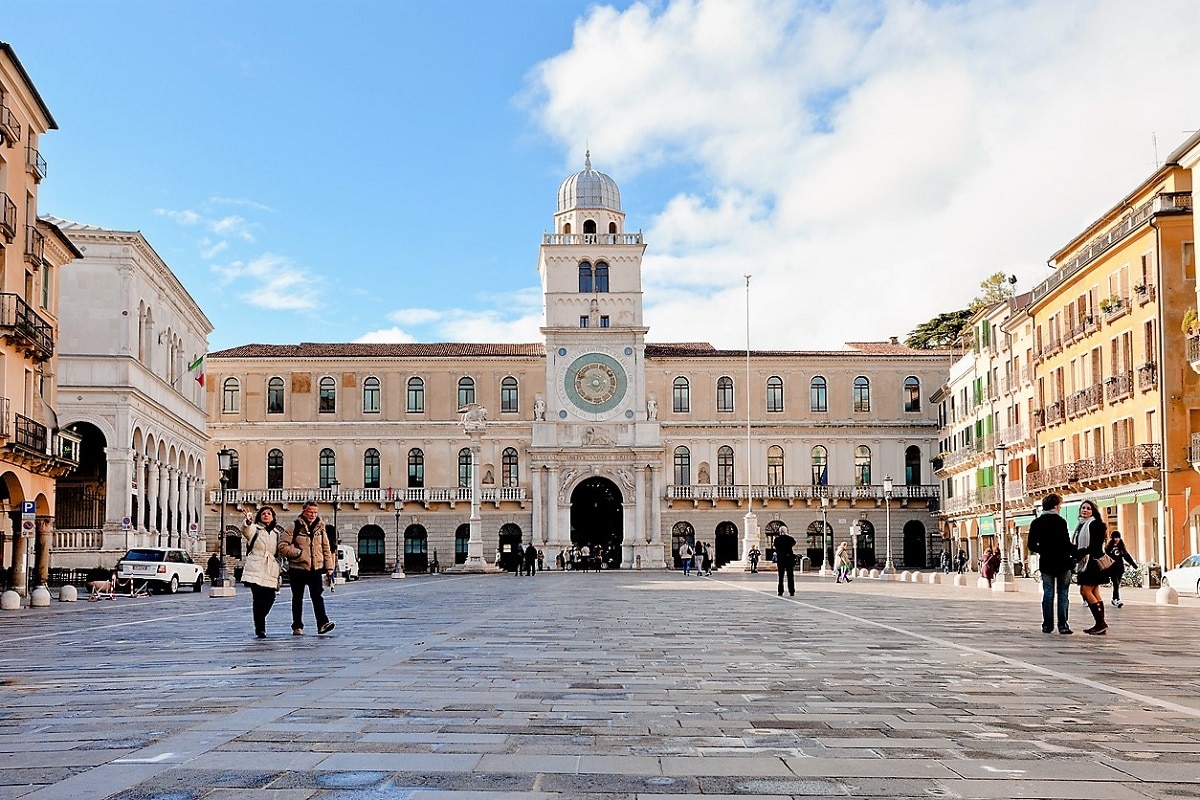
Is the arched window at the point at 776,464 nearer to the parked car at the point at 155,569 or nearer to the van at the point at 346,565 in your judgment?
the van at the point at 346,565

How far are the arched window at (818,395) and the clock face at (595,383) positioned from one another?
11.9m

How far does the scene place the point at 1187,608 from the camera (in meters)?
26.5

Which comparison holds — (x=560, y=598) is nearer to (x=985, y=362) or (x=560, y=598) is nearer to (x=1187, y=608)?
(x=1187, y=608)

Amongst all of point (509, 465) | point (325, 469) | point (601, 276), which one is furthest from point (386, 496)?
point (601, 276)

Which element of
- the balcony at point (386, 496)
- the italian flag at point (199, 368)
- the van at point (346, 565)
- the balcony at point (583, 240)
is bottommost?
the van at point (346, 565)

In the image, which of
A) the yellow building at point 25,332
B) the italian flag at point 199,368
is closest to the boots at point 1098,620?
the yellow building at point 25,332

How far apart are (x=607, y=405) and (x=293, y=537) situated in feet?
207

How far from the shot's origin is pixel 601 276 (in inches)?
3204

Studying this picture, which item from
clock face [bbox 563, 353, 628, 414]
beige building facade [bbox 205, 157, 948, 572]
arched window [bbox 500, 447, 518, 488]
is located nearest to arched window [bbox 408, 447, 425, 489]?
beige building facade [bbox 205, 157, 948, 572]

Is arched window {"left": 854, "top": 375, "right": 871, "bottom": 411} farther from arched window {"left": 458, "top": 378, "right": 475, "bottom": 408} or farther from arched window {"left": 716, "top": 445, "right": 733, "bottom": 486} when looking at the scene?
arched window {"left": 458, "top": 378, "right": 475, "bottom": 408}

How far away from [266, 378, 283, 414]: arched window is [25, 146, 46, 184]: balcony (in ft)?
146

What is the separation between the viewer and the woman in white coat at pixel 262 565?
663 inches

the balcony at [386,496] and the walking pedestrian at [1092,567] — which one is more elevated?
the balcony at [386,496]

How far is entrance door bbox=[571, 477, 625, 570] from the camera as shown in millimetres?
81375
